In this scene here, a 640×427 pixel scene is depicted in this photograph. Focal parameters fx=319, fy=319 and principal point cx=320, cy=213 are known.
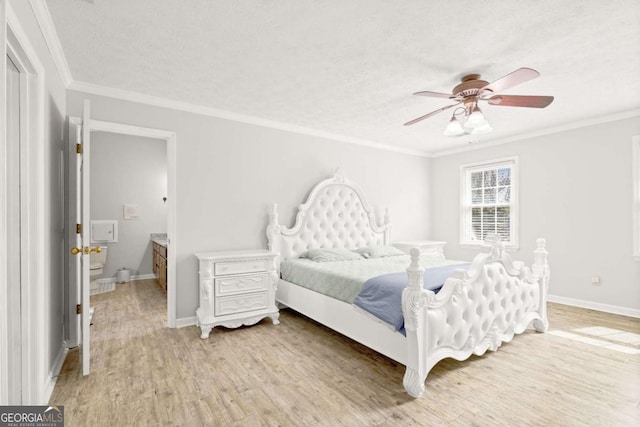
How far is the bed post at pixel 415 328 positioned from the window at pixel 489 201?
135 inches

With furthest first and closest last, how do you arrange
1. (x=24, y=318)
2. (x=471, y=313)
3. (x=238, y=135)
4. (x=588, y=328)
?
(x=238, y=135)
(x=588, y=328)
(x=471, y=313)
(x=24, y=318)

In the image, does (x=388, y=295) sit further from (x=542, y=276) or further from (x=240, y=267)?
(x=542, y=276)

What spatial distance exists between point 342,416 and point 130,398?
139 centimetres

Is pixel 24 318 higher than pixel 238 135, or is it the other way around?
pixel 238 135

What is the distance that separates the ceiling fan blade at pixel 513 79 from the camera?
207 cm

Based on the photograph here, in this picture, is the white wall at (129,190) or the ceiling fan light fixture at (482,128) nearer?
the ceiling fan light fixture at (482,128)

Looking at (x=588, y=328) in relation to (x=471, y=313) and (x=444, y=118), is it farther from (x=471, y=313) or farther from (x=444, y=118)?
(x=444, y=118)

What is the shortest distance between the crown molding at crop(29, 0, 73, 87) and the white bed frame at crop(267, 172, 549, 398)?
91.9 inches

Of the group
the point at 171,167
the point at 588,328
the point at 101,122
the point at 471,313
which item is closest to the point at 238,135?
the point at 171,167

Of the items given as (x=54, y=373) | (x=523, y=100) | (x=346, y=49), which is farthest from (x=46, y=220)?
(x=523, y=100)

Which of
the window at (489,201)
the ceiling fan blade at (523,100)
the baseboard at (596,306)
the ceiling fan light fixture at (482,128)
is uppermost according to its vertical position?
the ceiling fan blade at (523,100)

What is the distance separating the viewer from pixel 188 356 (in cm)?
274

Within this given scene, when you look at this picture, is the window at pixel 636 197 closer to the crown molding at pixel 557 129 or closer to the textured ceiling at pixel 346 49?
the crown molding at pixel 557 129

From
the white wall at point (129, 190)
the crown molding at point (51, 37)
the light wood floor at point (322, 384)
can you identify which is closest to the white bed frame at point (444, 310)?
the light wood floor at point (322, 384)
